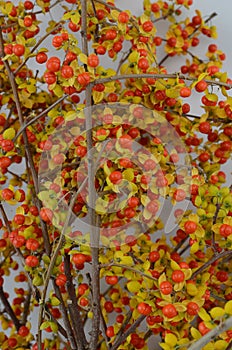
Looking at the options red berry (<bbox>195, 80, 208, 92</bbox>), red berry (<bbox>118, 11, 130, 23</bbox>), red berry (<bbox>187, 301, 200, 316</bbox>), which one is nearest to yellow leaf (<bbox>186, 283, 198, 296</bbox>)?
red berry (<bbox>187, 301, 200, 316</bbox>)

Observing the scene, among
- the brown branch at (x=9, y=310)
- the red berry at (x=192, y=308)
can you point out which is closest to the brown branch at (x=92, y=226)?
the red berry at (x=192, y=308)

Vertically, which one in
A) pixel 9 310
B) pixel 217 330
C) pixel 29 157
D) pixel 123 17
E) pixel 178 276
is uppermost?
pixel 123 17

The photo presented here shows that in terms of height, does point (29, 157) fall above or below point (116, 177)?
above

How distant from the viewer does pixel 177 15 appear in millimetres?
1091

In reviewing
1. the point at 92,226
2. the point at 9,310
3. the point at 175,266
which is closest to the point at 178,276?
the point at 175,266

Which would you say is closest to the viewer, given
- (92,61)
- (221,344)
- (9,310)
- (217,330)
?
(217,330)

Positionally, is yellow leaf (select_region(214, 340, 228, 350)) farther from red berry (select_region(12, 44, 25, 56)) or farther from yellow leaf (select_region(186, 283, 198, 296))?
red berry (select_region(12, 44, 25, 56))

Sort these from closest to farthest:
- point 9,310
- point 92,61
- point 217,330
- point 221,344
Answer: point 217,330, point 221,344, point 92,61, point 9,310

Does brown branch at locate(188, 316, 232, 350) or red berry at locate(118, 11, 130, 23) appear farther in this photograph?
red berry at locate(118, 11, 130, 23)

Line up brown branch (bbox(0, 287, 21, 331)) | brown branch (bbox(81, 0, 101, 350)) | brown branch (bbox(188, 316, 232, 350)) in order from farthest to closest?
brown branch (bbox(0, 287, 21, 331)), brown branch (bbox(81, 0, 101, 350)), brown branch (bbox(188, 316, 232, 350))

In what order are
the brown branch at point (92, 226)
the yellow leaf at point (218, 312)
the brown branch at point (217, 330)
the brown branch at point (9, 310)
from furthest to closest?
the brown branch at point (9, 310)
the brown branch at point (92, 226)
the yellow leaf at point (218, 312)
the brown branch at point (217, 330)

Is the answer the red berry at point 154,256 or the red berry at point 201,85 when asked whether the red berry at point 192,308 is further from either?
the red berry at point 201,85

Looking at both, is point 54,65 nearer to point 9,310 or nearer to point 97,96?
point 97,96

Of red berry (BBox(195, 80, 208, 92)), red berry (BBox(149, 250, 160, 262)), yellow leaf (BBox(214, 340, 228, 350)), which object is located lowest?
yellow leaf (BBox(214, 340, 228, 350))
